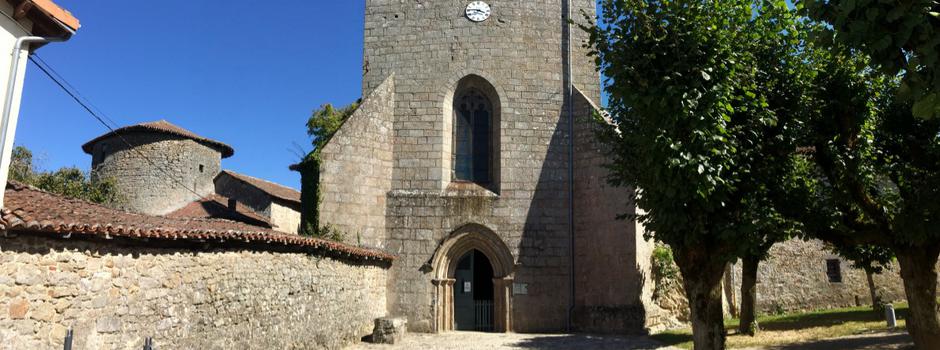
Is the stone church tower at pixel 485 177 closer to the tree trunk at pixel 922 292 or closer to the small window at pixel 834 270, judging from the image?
the tree trunk at pixel 922 292

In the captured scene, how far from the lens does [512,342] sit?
13.7m

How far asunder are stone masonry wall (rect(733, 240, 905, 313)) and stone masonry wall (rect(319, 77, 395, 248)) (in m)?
12.5

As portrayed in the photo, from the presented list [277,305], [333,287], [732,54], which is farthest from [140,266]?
[732,54]

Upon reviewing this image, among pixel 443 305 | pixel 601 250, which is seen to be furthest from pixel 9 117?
pixel 601 250

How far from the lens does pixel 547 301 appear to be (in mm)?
15734

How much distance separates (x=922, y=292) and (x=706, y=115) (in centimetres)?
425

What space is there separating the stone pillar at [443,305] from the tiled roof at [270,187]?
12028mm

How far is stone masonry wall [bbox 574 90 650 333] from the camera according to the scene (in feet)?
48.5

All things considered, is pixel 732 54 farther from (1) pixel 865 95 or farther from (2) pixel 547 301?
(2) pixel 547 301

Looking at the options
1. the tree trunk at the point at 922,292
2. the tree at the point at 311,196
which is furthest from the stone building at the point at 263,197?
the tree trunk at the point at 922,292

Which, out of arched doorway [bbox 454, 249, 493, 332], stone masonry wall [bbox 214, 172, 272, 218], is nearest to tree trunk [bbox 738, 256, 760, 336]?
arched doorway [bbox 454, 249, 493, 332]

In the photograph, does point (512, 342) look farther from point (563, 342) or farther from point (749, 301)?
point (749, 301)

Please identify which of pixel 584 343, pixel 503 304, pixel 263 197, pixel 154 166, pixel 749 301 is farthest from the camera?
pixel 154 166

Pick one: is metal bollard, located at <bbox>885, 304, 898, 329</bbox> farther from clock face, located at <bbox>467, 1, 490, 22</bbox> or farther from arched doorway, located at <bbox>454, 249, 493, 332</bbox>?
clock face, located at <bbox>467, 1, 490, 22</bbox>
